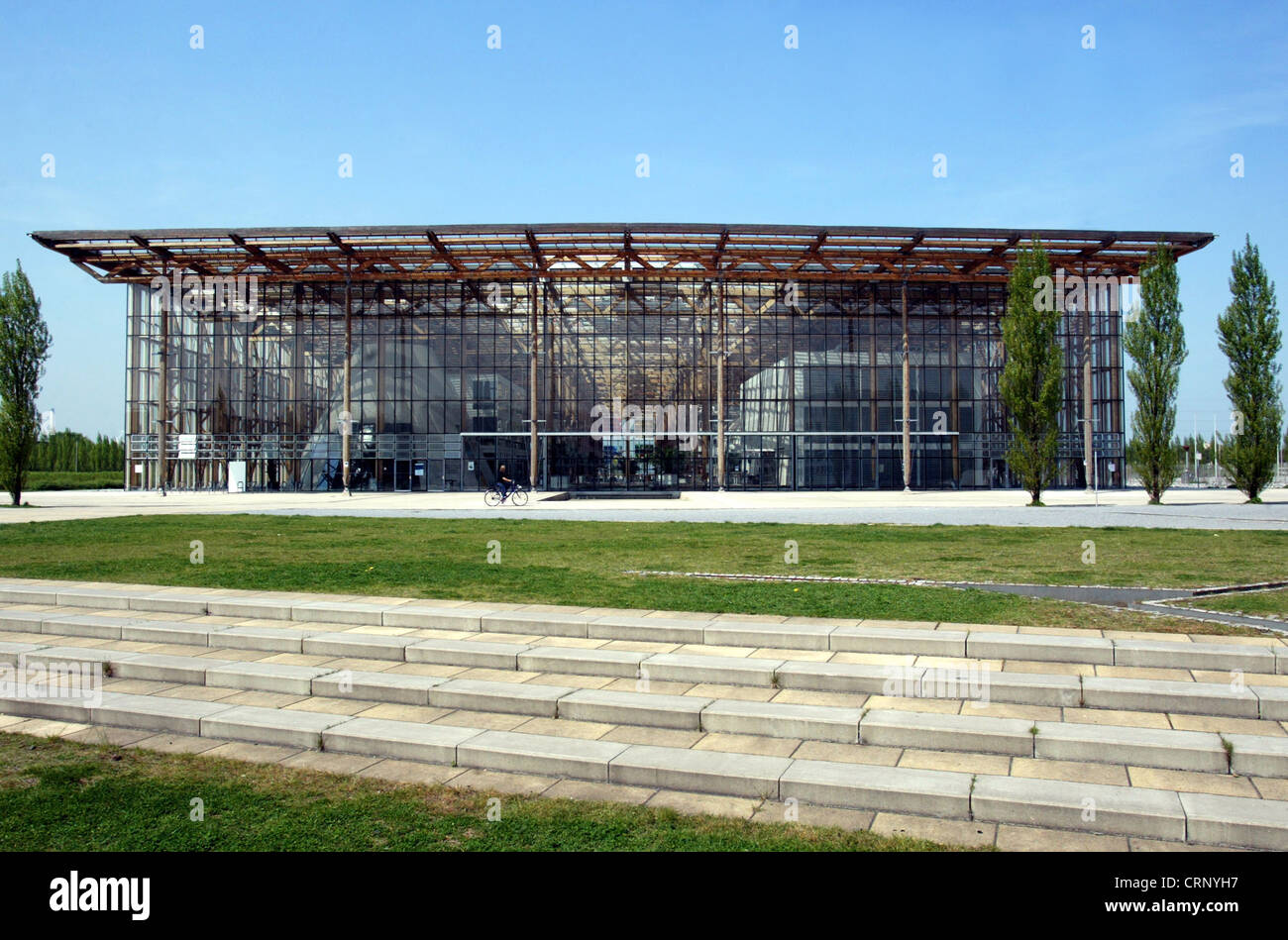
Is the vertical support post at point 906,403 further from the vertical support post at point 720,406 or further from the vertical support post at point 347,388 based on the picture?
the vertical support post at point 347,388

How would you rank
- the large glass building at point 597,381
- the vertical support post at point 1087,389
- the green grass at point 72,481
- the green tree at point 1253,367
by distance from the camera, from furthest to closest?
the green grass at point 72,481 < the vertical support post at point 1087,389 < the large glass building at point 597,381 < the green tree at point 1253,367

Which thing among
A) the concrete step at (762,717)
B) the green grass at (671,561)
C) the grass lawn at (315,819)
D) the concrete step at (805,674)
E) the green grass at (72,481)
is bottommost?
the grass lawn at (315,819)

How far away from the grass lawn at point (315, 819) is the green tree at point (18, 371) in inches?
1498

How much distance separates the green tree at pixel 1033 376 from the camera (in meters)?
34.4

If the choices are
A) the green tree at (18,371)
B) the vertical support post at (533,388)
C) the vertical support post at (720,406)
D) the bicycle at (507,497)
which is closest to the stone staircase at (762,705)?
the bicycle at (507,497)

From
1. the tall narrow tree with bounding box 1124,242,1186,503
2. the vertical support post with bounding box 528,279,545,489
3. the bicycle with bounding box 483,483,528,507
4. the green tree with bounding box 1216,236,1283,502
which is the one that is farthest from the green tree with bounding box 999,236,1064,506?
the vertical support post with bounding box 528,279,545,489

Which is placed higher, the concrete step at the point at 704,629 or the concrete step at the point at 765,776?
the concrete step at the point at 704,629

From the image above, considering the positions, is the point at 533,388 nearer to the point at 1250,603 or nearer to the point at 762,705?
the point at 1250,603

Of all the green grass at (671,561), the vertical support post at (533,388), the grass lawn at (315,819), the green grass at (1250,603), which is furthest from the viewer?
the vertical support post at (533,388)

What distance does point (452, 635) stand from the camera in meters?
8.88

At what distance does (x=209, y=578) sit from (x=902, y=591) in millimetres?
9811

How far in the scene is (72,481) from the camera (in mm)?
66375

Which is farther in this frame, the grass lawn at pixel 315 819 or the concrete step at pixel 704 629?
the concrete step at pixel 704 629
